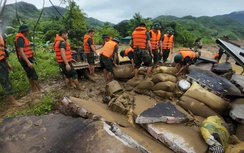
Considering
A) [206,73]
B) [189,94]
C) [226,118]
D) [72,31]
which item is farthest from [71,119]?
[72,31]

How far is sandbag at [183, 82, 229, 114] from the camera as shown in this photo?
3.48 metres

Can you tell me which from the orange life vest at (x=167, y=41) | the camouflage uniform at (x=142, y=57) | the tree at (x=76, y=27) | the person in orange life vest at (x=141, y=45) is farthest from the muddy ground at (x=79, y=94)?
the tree at (x=76, y=27)

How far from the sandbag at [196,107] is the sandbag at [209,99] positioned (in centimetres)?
9

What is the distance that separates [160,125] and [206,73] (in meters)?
2.57

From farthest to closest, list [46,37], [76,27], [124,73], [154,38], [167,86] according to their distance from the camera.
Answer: [46,37] < [76,27] < [154,38] < [124,73] < [167,86]

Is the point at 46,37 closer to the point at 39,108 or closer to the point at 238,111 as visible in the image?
the point at 39,108

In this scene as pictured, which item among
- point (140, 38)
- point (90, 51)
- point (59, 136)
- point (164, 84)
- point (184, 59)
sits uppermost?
point (140, 38)

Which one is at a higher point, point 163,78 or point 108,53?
point 108,53

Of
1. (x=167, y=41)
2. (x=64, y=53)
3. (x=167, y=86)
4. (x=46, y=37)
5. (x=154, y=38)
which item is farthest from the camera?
(x=46, y=37)

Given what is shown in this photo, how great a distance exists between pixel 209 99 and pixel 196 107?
1.07 ft

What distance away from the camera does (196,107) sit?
3432mm

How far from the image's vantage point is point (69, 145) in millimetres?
2262

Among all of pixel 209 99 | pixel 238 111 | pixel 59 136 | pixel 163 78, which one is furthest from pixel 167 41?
pixel 59 136

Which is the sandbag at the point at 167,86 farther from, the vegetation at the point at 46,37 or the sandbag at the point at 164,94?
the vegetation at the point at 46,37
